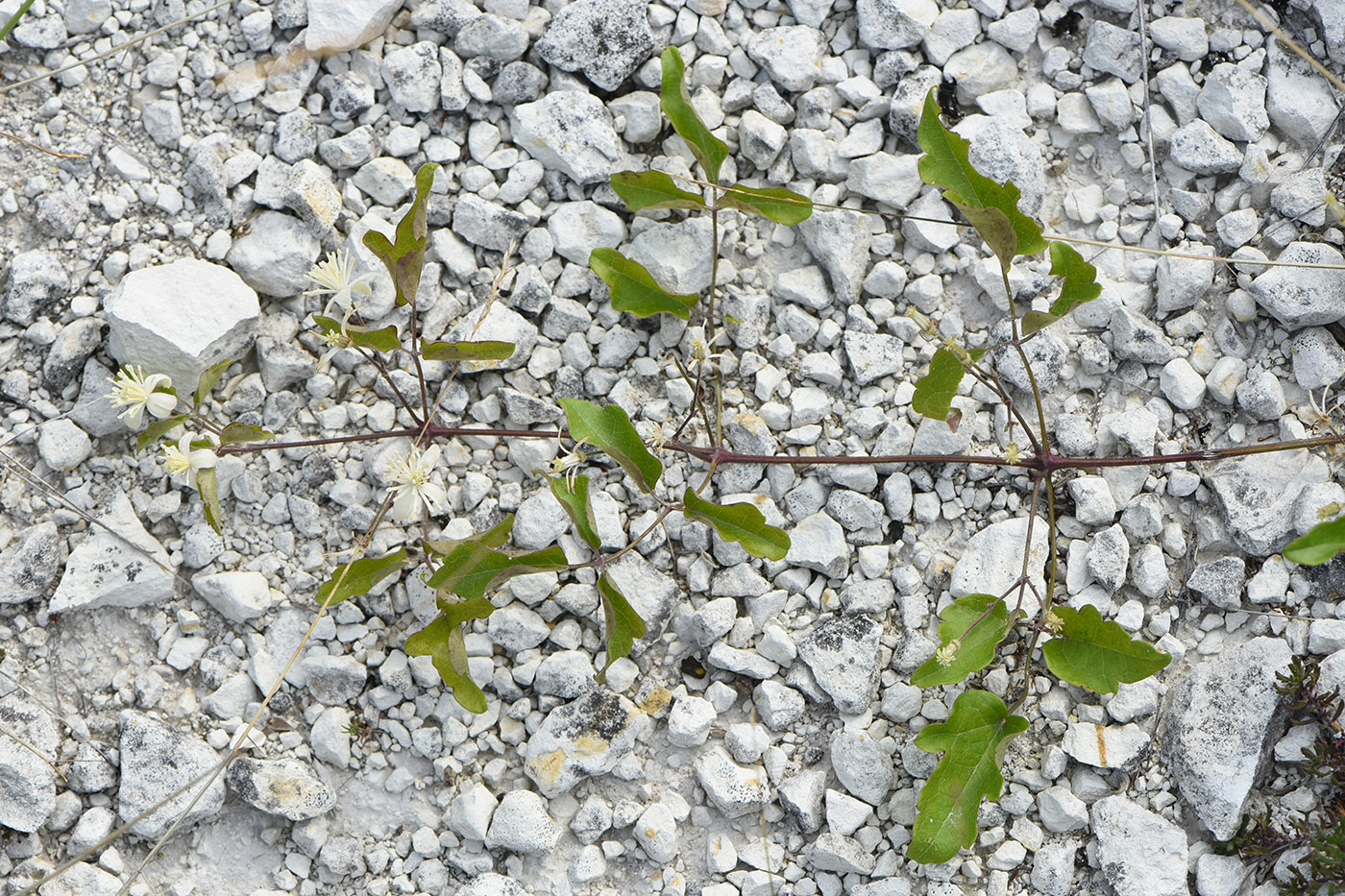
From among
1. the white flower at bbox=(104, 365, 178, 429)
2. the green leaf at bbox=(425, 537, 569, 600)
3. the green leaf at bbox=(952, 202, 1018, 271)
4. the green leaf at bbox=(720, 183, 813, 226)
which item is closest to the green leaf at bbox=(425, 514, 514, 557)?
the green leaf at bbox=(425, 537, 569, 600)

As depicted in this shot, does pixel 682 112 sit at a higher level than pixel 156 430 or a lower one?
→ higher

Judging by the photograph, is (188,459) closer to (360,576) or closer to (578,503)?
(360,576)

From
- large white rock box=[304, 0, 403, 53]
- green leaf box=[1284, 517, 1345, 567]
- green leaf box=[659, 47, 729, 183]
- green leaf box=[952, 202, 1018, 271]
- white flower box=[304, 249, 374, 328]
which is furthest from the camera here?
large white rock box=[304, 0, 403, 53]

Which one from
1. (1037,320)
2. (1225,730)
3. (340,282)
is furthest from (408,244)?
(1225,730)

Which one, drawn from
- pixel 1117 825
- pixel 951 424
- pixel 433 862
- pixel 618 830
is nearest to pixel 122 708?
pixel 433 862

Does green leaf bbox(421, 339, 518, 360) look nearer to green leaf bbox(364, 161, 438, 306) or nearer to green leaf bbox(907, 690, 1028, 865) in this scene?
green leaf bbox(364, 161, 438, 306)

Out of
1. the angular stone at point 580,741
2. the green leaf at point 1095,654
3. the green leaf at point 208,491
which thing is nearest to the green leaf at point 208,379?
the green leaf at point 208,491
